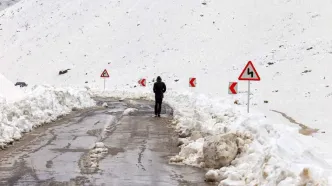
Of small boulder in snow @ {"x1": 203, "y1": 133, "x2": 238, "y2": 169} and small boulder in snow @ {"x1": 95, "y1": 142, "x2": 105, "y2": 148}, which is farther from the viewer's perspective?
small boulder in snow @ {"x1": 95, "y1": 142, "x2": 105, "y2": 148}

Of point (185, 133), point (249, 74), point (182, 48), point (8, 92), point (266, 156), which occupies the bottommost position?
point (185, 133)

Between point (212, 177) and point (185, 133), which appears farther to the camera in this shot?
point (185, 133)

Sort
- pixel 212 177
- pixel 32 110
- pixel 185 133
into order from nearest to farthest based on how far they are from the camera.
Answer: pixel 212 177, pixel 185 133, pixel 32 110

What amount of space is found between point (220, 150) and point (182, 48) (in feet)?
171

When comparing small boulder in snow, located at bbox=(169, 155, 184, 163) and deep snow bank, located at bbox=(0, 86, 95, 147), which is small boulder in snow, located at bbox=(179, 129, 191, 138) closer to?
small boulder in snow, located at bbox=(169, 155, 184, 163)

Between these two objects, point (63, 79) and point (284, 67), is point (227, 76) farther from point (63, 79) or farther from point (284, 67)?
point (63, 79)

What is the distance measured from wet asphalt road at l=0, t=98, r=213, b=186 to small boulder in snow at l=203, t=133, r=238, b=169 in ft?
0.94

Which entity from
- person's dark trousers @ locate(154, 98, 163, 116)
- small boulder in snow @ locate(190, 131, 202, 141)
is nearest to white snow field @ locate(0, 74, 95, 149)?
person's dark trousers @ locate(154, 98, 163, 116)

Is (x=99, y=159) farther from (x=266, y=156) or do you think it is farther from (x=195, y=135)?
(x=266, y=156)

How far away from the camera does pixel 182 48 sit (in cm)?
6038

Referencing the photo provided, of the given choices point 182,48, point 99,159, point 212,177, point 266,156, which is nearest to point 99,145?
point 99,159

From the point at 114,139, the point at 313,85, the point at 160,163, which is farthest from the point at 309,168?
the point at 313,85

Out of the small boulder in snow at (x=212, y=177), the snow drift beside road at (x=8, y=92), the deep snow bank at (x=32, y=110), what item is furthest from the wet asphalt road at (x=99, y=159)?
the snow drift beside road at (x=8, y=92)

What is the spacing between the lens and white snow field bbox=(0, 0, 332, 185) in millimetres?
33969
